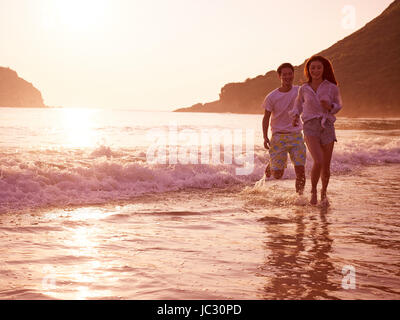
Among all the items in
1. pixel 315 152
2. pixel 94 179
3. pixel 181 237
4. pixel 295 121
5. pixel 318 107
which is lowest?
pixel 181 237

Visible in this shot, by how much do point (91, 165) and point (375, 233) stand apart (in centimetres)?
638

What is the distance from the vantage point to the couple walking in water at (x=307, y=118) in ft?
21.5

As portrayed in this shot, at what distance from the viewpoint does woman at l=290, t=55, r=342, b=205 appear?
6512mm

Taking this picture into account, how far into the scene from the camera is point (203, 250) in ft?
13.9

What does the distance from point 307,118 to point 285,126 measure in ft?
1.59

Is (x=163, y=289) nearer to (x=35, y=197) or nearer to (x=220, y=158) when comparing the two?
(x=35, y=197)

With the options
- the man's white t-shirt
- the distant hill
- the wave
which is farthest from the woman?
the distant hill

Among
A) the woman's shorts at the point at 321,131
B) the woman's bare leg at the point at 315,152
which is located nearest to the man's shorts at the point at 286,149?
the woman's bare leg at the point at 315,152

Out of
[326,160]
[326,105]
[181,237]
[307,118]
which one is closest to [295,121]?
[307,118]

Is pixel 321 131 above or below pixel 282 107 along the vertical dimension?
below

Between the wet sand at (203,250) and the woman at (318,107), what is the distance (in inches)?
36.4

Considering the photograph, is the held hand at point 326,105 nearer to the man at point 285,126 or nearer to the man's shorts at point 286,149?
the man at point 285,126

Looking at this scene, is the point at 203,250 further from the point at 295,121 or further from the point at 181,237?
the point at 295,121

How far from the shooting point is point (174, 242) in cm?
455
